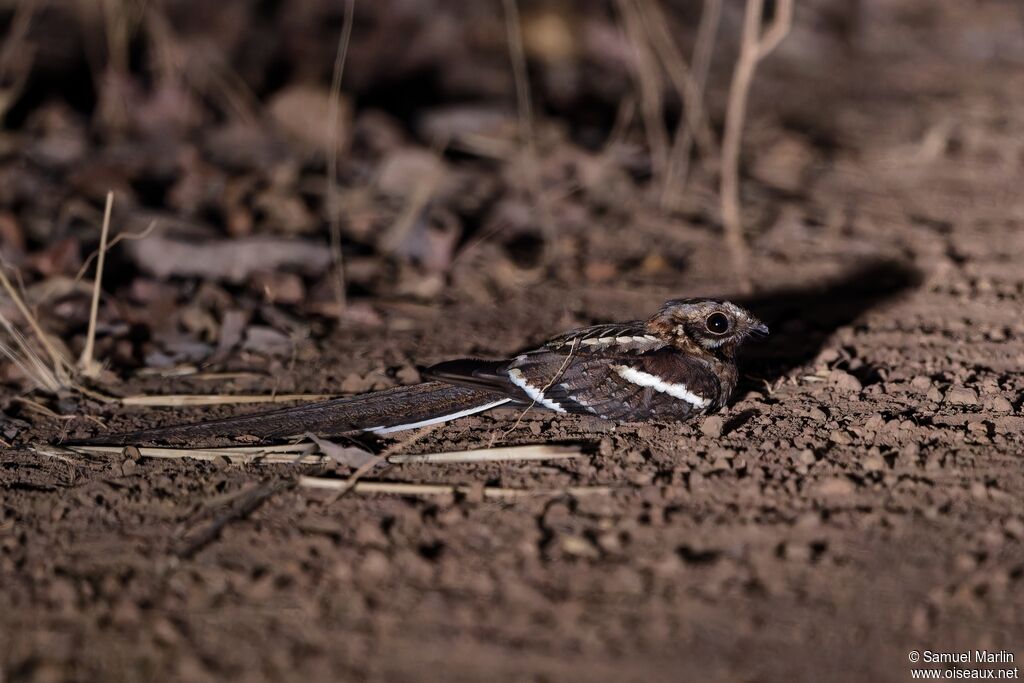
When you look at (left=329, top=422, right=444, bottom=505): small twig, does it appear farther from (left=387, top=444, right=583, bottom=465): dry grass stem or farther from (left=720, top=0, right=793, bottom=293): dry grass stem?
(left=720, top=0, right=793, bottom=293): dry grass stem

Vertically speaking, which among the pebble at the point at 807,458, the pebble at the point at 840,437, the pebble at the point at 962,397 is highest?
the pebble at the point at 962,397

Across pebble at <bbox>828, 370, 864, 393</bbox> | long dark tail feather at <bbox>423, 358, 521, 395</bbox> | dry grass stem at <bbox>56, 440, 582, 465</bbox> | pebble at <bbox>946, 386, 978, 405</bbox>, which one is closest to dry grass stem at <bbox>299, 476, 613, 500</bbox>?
dry grass stem at <bbox>56, 440, 582, 465</bbox>

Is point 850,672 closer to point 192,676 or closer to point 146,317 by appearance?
point 192,676

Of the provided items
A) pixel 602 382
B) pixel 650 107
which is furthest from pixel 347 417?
pixel 650 107

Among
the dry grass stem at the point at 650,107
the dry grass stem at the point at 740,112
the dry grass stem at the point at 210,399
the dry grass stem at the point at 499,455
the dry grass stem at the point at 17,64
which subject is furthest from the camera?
the dry grass stem at the point at 17,64

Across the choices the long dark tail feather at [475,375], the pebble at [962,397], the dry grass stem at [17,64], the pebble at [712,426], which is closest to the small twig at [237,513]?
the long dark tail feather at [475,375]

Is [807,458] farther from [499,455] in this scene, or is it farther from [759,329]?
[499,455]

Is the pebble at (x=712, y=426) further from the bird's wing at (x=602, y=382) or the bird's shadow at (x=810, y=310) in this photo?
the bird's shadow at (x=810, y=310)
